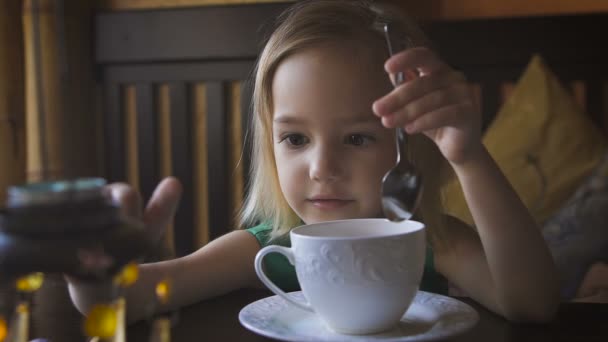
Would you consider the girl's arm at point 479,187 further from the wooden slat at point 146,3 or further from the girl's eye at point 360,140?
the wooden slat at point 146,3

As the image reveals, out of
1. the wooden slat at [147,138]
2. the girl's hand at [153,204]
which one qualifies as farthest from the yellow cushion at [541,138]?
the girl's hand at [153,204]

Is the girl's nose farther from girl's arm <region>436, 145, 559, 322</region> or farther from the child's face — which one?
girl's arm <region>436, 145, 559, 322</region>

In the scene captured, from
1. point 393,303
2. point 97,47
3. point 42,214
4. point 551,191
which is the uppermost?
point 97,47

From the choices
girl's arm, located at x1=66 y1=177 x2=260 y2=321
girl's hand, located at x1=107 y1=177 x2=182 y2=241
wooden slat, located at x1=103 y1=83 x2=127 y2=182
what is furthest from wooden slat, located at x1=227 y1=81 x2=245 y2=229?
girl's hand, located at x1=107 y1=177 x2=182 y2=241

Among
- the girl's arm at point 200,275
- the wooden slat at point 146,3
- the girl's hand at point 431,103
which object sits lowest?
the girl's arm at point 200,275

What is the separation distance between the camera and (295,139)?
0.94 m

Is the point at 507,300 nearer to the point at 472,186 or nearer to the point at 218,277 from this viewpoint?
A: the point at 472,186

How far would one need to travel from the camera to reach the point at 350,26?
98 centimetres

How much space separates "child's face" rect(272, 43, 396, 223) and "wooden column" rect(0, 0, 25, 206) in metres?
0.74

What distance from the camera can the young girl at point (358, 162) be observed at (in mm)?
659

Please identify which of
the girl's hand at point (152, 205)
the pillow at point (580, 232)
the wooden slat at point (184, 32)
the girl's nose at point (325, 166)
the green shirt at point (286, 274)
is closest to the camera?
the girl's hand at point (152, 205)

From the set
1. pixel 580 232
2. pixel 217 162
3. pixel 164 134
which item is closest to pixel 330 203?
pixel 580 232

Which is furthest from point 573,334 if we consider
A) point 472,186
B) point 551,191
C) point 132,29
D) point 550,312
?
point 132,29

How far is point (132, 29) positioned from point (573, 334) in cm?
145
